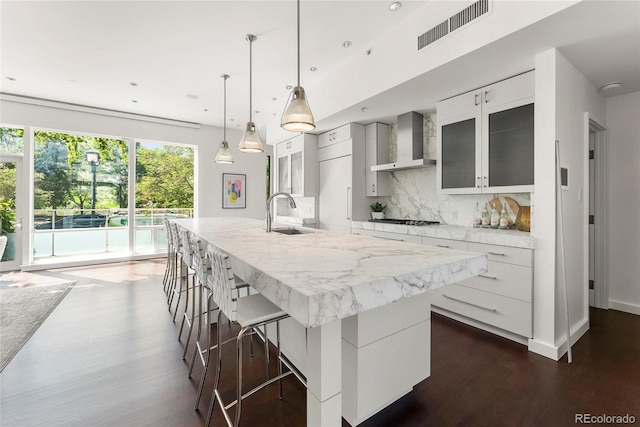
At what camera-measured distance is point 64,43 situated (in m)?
3.14

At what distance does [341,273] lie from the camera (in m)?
1.04

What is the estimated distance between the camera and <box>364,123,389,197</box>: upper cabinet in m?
4.26

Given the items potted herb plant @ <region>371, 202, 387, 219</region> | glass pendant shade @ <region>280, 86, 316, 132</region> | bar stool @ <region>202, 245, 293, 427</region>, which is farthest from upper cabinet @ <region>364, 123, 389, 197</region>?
bar stool @ <region>202, 245, 293, 427</region>

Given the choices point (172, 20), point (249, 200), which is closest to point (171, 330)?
point (172, 20)

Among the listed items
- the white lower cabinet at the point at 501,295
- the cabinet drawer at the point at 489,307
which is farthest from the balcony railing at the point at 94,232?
the white lower cabinet at the point at 501,295

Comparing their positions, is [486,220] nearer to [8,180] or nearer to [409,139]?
[409,139]

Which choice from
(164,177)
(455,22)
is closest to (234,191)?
(164,177)

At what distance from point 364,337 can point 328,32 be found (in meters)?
2.91

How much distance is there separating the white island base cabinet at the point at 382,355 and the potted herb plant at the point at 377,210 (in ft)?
9.05

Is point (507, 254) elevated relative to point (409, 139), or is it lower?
lower

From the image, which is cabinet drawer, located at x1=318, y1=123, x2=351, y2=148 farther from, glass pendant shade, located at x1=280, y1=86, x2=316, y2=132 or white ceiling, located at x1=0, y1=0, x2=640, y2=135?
glass pendant shade, located at x1=280, y1=86, x2=316, y2=132

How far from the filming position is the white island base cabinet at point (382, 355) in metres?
1.39

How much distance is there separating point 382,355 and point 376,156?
3.28m

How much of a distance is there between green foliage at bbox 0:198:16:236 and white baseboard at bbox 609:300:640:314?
350 inches
